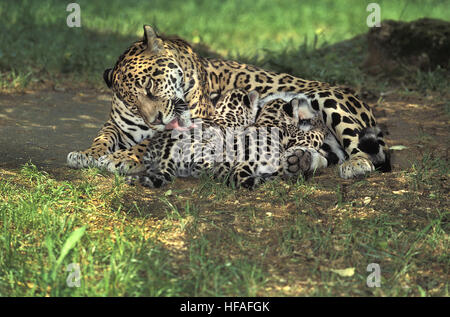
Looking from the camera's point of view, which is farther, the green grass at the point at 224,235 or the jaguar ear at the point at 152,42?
the jaguar ear at the point at 152,42

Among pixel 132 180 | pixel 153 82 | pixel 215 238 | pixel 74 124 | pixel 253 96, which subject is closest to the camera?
pixel 215 238

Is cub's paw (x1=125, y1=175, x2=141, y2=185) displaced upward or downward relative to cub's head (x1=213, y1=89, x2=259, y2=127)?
downward

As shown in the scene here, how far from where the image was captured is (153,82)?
19.4 feet

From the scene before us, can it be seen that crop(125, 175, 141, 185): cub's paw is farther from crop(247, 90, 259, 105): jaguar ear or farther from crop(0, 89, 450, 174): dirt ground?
crop(247, 90, 259, 105): jaguar ear

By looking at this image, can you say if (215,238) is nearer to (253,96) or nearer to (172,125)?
(172,125)

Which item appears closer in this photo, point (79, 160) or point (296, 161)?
point (296, 161)

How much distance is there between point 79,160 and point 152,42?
126 cm

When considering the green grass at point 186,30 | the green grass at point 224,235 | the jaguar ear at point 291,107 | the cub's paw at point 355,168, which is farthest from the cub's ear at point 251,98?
the green grass at point 186,30

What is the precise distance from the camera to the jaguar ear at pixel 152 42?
5.98 metres

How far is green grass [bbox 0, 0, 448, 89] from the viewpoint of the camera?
942 cm

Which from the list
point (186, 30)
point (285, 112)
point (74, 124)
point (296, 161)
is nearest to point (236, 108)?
point (285, 112)

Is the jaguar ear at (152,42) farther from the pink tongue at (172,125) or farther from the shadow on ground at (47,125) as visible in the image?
the shadow on ground at (47,125)

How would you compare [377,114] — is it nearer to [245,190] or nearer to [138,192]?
[245,190]

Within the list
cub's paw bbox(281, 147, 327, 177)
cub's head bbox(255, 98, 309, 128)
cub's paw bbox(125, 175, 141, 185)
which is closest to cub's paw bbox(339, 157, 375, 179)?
cub's paw bbox(281, 147, 327, 177)
